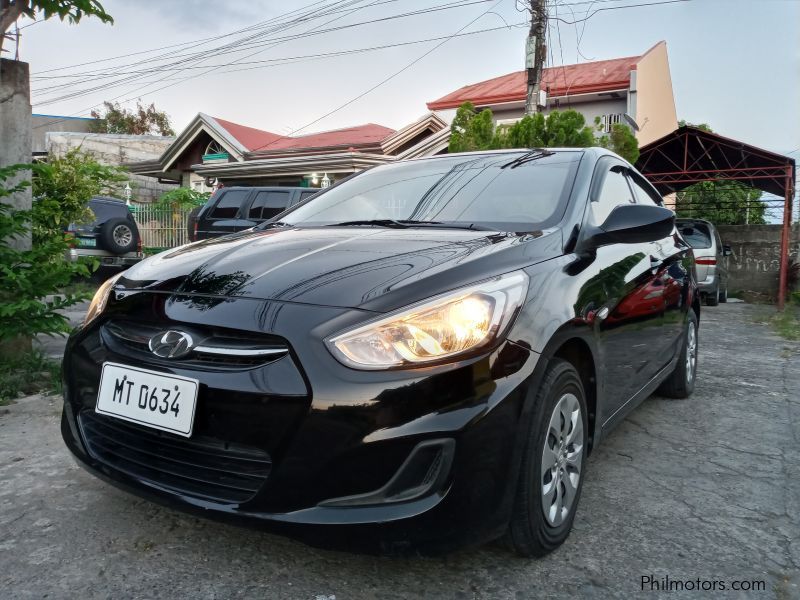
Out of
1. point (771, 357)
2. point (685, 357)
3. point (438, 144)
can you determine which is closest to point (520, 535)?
point (685, 357)

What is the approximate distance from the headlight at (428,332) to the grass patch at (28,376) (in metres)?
2.98

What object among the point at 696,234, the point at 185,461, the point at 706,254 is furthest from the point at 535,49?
the point at 185,461

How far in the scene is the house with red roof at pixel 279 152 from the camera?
15.6 metres

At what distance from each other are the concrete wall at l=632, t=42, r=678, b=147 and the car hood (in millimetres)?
18474

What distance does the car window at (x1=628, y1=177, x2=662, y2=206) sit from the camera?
3553 millimetres

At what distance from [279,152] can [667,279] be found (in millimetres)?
15173

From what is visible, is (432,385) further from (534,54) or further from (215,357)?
(534,54)

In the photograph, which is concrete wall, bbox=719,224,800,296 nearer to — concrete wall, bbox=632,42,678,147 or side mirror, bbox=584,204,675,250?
concrete wall, bbox=632,42,678,147

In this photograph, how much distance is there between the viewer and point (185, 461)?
185 centimetres

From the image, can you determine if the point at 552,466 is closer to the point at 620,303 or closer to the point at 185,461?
the point at 620,303

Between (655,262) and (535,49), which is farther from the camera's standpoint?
(535,49)

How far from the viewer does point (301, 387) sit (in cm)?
168

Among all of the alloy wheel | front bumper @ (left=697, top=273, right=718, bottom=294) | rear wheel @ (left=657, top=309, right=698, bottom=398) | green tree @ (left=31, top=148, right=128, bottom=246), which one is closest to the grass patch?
green tree @ (left=31, top=148, right=128, bottom=246)

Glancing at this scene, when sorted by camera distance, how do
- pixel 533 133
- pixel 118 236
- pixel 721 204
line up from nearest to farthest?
pixel 533 133 < pixel 118 236 < pixel 721 204
